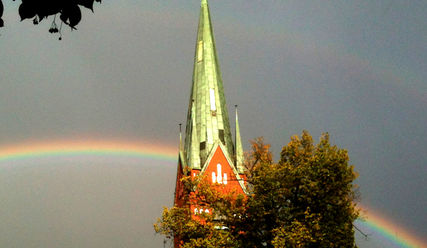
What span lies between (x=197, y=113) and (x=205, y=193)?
23384mm

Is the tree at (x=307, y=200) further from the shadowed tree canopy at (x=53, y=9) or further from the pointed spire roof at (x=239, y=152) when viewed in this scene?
the shadowed tree canopy at (x=53, y=9)

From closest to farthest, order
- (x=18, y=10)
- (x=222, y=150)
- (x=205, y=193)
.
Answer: (x=18, y=10) → (x=205, y=193) → (x=222, y=150)

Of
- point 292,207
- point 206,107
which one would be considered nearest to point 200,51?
point 206,107

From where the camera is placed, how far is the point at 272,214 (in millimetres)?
29750

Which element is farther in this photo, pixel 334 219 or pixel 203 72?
pixel 203 72

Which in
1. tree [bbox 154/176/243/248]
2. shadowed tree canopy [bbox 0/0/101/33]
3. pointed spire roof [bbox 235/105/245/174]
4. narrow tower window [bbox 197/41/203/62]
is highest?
narrow tower window [bbox 197/41/203/62]

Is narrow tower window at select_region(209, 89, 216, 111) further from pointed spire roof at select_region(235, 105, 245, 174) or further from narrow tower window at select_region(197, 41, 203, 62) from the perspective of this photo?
narrow tower window at select_region(197, 41, 203, 62)

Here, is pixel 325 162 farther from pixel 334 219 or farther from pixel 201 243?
pixel 201 243

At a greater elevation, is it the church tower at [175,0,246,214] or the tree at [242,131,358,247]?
the church tower at [175,0,246,214]

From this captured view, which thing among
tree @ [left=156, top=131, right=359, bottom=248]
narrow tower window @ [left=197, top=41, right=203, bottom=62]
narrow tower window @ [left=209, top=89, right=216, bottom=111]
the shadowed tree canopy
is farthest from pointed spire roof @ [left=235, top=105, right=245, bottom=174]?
the shadowed tree canopy

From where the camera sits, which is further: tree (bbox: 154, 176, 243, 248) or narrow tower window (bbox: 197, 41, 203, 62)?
narrow tower window (bbox: 197, 41, 203, 62)

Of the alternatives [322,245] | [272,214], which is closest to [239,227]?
[272,214]

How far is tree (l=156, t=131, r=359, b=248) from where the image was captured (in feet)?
95.8

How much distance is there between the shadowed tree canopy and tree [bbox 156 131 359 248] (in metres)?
23.0
